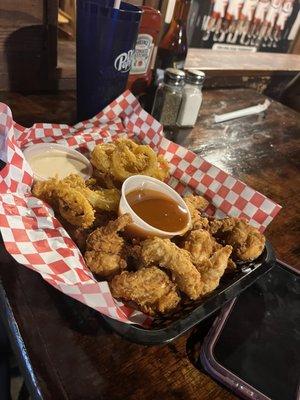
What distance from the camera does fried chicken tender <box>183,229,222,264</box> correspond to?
49.7 inches

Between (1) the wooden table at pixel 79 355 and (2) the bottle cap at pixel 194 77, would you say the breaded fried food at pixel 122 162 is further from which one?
(2) the bottle cap at pixel 194 77

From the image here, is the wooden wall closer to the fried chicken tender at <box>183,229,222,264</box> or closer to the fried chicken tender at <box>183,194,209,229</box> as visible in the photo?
the fried chicken tender at <box>183,194,209,229</box>

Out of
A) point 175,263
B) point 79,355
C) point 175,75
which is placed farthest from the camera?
point 175,75

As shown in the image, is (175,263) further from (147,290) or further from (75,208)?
(75,208)

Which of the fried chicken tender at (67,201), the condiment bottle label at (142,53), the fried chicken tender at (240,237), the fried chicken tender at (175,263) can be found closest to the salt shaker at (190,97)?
the condiment bottle label at (142,53)

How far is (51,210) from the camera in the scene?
1.34 meters

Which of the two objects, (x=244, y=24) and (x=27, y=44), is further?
(x=244, y=24)

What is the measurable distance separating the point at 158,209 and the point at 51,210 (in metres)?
0.44

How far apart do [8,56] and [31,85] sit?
0.25 metres

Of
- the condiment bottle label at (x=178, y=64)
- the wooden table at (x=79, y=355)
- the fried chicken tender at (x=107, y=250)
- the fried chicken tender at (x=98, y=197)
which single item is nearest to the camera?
the wooden table at (x=79, y=355)

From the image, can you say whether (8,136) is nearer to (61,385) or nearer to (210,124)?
(61,385)

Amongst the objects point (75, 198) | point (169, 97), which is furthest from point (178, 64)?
point (75, 198)

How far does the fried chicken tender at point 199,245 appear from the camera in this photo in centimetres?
126

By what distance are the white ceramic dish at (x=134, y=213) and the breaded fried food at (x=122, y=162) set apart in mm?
117
